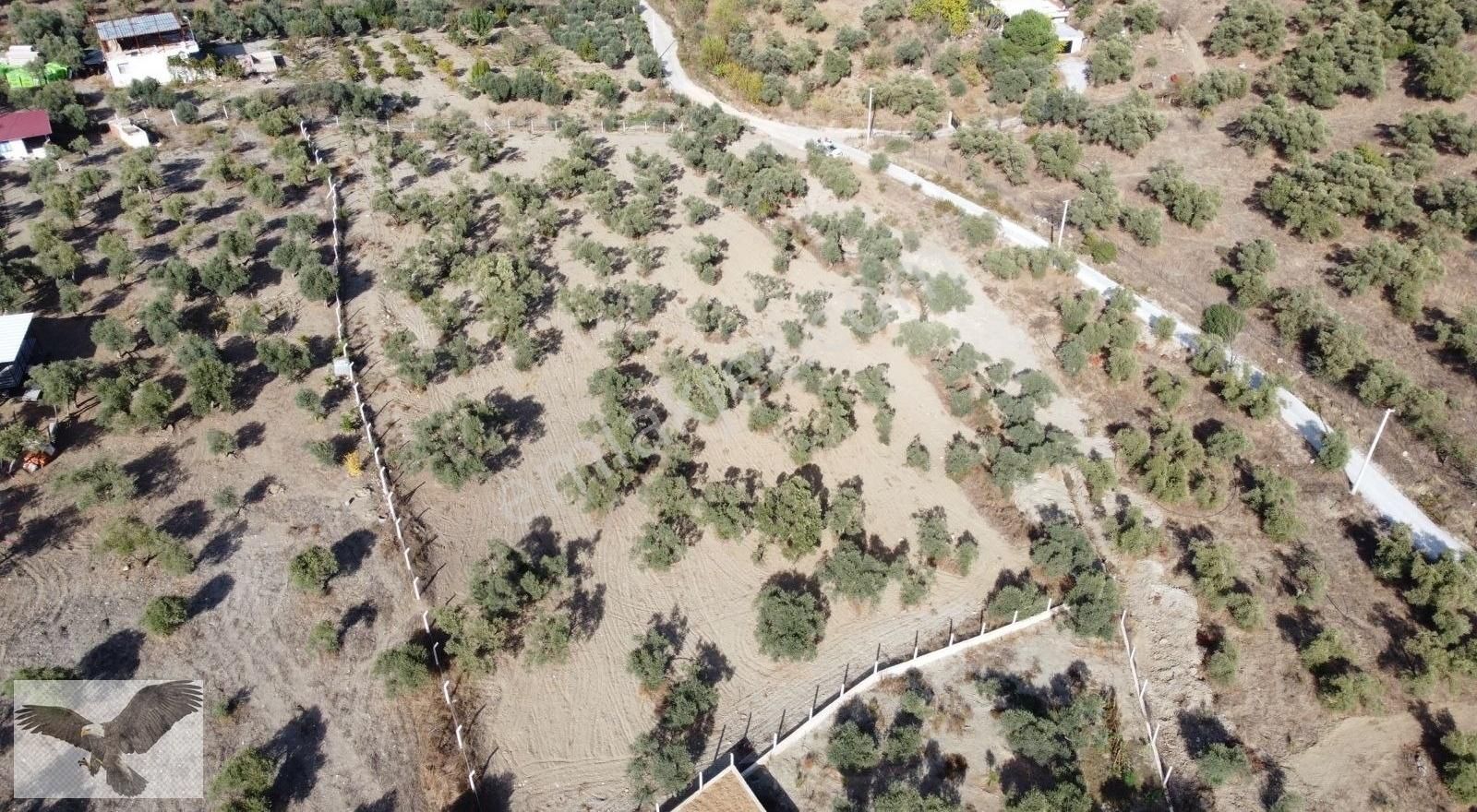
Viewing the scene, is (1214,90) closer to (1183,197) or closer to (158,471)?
(1183,197)

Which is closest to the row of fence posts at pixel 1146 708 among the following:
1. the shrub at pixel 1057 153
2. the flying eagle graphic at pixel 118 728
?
the flying eagle graphic at pixel 118 728

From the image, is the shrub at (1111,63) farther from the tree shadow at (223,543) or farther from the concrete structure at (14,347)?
the concrete structure at (14,347)

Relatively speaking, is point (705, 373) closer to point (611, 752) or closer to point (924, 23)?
point (611, 752)

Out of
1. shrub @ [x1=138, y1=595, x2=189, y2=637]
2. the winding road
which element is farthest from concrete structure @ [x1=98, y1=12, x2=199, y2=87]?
shrub @ [x1=138, y1=595, x2=189, y2=637]

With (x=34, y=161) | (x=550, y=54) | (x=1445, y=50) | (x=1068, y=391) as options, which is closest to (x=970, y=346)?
(x=1068, y=391)

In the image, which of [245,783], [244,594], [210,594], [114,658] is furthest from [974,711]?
[114,658]

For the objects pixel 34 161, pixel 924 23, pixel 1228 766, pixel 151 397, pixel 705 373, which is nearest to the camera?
pixel 1228 766
